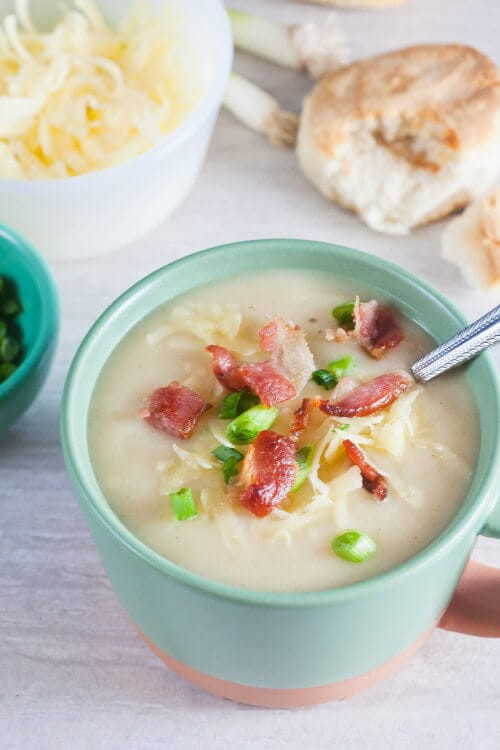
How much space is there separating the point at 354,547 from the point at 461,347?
352 mm

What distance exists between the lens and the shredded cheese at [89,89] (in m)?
2.17

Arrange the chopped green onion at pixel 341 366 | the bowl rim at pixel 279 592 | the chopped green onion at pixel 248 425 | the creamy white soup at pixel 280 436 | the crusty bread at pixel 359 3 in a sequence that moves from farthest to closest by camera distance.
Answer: the crusty bread at pixel 359 3 < the chopped green onion at pixel 341 366 < the chopped green onion at pixel 248 425 < the creamy white soup at pixel 280 436 < the bowl rim at pixel 279 592

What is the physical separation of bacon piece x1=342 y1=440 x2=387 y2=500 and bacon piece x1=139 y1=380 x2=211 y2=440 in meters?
0.24

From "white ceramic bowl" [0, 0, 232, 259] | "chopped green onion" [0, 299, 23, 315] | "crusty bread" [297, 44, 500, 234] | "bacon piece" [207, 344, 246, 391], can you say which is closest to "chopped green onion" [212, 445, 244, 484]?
"bacon piece" [207, 344, 246, 391]

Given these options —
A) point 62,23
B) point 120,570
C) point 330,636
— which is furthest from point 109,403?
point 62,23

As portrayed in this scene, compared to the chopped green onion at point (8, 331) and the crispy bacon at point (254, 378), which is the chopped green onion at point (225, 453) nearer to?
the crispy bacon at point (254, 378)

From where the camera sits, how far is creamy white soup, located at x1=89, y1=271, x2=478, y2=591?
4.34 feet

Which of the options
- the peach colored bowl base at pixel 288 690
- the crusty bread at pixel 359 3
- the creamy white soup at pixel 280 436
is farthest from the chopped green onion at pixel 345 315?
the crusty bread at pixel 359 3

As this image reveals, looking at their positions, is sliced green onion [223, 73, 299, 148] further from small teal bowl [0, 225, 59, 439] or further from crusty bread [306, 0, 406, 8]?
small teal bowl [0, 225, 59, 439]

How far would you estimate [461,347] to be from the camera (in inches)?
56.5

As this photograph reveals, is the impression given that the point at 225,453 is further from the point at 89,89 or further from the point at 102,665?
the point at 89,89

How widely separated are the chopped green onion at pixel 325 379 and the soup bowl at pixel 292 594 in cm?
19

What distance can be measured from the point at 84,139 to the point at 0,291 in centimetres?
41

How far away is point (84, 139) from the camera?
2170mm
